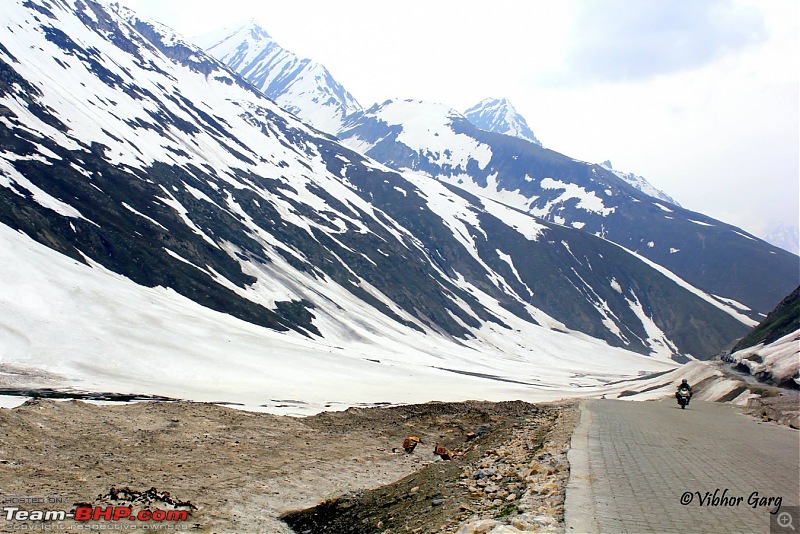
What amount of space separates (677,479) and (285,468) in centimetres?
1040

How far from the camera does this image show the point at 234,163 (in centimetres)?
17575

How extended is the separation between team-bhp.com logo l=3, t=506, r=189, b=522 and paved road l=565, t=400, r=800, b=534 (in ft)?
25.3

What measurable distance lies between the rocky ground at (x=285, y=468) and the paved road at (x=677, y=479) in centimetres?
54

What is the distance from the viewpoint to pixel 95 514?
10.9m

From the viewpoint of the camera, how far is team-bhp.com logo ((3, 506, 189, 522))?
35.0ft

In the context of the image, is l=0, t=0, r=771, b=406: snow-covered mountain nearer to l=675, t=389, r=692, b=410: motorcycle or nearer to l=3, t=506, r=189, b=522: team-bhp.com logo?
l=675, t=389, r=692, b=410: motorcycle

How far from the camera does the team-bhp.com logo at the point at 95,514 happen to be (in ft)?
35.0

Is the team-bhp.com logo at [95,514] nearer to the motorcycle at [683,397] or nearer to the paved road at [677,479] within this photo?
the paved road at [677,479]

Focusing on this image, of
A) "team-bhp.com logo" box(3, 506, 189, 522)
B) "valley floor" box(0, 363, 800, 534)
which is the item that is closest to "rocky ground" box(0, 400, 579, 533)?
"valley floor" box(0, 363, 800, 534)

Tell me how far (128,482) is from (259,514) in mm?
3838

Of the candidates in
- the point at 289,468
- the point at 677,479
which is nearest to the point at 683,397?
the point at 677,479

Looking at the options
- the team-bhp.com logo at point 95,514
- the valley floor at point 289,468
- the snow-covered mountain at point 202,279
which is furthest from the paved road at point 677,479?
the snow-covered mountain at point 202,279

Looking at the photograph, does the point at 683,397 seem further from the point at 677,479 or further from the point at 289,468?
the point at 289,468

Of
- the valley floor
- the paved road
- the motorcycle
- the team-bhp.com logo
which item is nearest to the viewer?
the paved road
